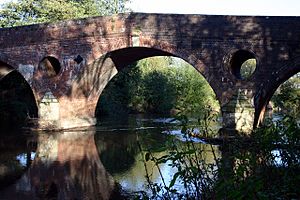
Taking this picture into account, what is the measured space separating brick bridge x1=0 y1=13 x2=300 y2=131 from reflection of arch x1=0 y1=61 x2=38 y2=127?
1792mm

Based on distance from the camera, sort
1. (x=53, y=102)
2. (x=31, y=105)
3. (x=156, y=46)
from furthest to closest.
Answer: (x=31, y=105), (x=53, y=102), (x=156, y=46)

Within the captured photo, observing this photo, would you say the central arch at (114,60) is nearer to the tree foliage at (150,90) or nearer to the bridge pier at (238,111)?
the bridge pier at (238,111)

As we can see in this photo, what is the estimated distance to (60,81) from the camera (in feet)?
54.2

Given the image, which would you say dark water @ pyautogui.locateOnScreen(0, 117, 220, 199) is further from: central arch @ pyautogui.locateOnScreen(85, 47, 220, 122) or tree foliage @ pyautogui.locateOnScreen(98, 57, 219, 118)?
tree foliage @ pyautogui.locateOnScreen(98, 57, 219, 118)

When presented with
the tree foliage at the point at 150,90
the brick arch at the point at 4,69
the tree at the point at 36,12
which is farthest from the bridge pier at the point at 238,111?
the tree at the point at 36,12

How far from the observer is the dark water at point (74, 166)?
6.95m

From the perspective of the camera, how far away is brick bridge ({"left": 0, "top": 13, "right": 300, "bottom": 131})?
13445mm

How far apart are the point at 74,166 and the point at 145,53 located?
9.51m

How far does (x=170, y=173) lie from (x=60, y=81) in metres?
9.41

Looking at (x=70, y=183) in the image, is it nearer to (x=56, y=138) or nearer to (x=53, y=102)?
(x=56, y=138)

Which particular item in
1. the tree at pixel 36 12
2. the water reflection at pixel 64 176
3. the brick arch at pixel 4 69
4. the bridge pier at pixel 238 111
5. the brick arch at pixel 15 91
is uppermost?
the tree at pixel 36 12

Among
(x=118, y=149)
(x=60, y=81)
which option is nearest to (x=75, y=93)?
(x=60, y=81)

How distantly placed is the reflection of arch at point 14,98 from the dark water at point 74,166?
19.1 feet

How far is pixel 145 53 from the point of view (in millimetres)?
17922
